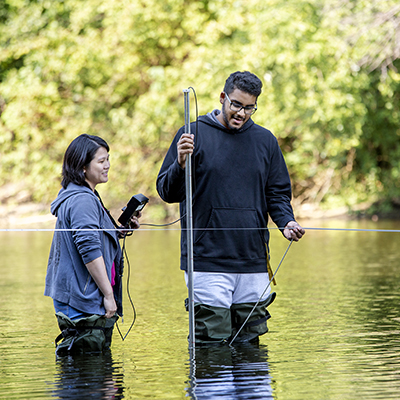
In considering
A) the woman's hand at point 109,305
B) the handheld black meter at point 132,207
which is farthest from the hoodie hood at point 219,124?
the woman's hand at point 109,305

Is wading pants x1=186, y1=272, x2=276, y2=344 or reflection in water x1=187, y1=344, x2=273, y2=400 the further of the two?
wading pants x1=186, y1=272, x2=276, y2=344

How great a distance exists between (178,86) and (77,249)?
13.8 meters

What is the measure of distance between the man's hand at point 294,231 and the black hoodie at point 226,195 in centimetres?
5

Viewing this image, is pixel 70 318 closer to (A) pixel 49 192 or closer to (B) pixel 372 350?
(B) pixel 372 350

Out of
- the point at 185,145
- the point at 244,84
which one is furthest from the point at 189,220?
the point at 244,84

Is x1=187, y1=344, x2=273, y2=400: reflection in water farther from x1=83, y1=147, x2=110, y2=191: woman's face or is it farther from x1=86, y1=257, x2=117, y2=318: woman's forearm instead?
x1=83, y1=147, x2=110, y2=191: woman's face

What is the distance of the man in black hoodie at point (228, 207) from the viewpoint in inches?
167

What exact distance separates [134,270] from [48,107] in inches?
458

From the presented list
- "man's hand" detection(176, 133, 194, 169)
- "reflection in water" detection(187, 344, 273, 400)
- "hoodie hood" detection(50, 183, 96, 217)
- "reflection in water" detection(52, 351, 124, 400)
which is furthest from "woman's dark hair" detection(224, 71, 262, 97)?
"reflection in water" detection(52, 351, 124, 400)

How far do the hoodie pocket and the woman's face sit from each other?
2.24 feet

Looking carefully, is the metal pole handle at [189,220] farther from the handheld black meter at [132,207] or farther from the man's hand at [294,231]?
the man's hand at [294,231]

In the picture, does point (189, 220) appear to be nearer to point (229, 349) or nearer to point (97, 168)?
point (97, 168)

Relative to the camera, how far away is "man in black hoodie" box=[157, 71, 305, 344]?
4238 mm

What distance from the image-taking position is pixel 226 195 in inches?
167
